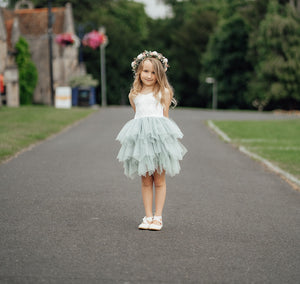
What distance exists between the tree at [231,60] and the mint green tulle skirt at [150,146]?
5332cm

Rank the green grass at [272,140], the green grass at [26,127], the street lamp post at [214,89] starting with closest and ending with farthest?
1. the green grass at [272,140]
2. the green grass at [26,127]
3. the street lamp post at [214,89]

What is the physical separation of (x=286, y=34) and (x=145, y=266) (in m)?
47.6

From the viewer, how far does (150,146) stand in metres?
5.39

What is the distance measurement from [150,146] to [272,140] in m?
11.5

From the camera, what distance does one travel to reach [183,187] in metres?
8.11

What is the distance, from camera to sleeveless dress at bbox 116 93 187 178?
17.6 feet

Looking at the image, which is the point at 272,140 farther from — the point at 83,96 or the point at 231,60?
the point at 231,60

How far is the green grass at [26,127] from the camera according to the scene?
12871 mm

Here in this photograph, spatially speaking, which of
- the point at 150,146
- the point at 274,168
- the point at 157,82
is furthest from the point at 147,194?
the point at 274,168

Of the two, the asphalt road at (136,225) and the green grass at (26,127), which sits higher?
the asphalt road at (136,225)

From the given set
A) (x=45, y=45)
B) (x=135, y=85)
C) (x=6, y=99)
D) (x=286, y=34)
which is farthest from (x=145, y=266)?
(x=286, y=34)

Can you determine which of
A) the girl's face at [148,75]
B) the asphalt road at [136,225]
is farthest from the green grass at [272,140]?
the girl's face at [148,75]

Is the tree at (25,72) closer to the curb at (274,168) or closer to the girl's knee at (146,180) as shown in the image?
the curb at (274,168)

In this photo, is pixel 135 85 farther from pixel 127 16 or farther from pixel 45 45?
pixel 127 16
